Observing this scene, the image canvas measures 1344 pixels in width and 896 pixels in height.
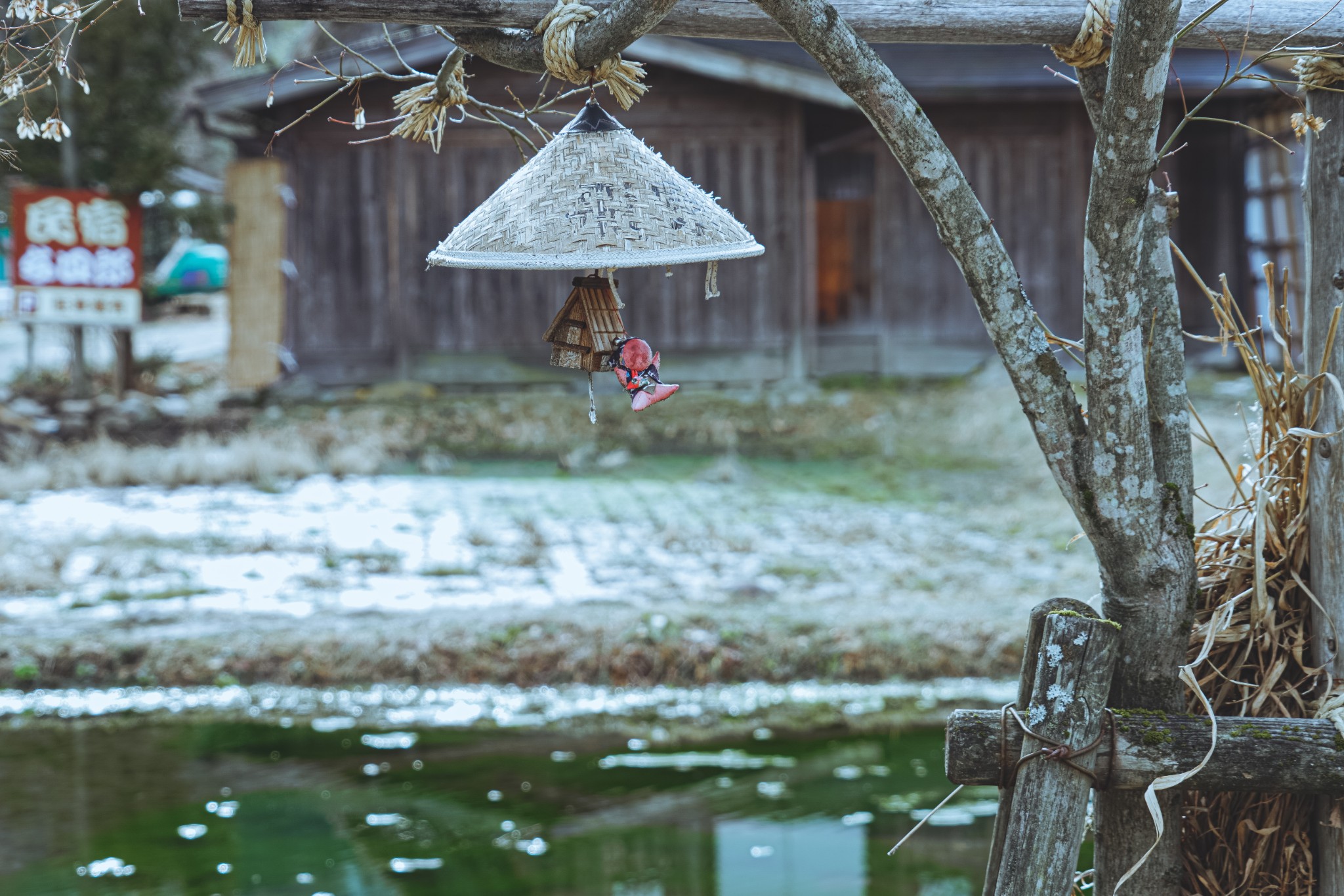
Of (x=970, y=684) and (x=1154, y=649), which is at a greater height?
(x=1154, y=649)

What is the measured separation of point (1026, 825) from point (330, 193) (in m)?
12.0

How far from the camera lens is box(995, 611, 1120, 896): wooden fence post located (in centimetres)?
241

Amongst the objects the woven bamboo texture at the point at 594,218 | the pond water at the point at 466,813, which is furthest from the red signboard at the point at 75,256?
the woven bamboo texture at the point at 594,218

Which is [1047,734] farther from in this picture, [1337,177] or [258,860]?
[258,860]

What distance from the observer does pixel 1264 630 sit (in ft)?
9.30

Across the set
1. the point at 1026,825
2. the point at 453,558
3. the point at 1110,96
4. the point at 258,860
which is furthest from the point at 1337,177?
the point at 453,558

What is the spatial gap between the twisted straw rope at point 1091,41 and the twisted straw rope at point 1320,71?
0.50 metres

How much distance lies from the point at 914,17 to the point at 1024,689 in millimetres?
1478

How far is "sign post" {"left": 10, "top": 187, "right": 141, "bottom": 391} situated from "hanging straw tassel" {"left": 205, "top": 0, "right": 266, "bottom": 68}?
34.2 ft

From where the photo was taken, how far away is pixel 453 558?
798cm

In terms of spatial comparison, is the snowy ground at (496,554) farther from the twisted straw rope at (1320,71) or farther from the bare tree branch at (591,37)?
the bare tree branch at (591,37)

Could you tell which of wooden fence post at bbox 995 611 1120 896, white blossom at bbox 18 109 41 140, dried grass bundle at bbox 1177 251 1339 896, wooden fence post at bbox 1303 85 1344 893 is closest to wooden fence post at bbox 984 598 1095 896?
wooden fence post at bbox 995 611 1120 896

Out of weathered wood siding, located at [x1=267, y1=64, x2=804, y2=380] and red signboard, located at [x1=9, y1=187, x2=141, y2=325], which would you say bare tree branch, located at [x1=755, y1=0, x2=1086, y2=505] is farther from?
red signboard, located at [x1=9, y1=187, x2=141, y2=325]

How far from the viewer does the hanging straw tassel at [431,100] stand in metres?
2.75
